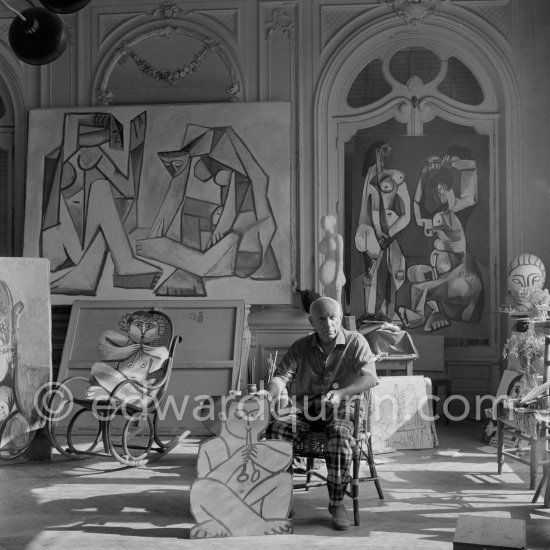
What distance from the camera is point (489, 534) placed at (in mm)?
3145

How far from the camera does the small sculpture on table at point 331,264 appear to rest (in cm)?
762

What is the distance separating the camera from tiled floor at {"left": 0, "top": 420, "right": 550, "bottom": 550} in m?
4.53

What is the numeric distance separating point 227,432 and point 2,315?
2.60 metres

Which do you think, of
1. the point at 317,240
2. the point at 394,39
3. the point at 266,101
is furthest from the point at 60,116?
the point at 394,39

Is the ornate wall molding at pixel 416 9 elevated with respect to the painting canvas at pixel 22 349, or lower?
elevated

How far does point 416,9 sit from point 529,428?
182 inches

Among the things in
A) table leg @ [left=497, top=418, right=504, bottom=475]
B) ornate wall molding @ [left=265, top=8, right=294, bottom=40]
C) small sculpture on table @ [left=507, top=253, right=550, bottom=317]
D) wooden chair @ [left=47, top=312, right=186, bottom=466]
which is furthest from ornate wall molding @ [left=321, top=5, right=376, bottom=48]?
table leg @ [left=497, top=418, right=504, bottom=475]

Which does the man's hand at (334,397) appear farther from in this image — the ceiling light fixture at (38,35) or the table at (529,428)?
the ceiling light fixture at (38,35)

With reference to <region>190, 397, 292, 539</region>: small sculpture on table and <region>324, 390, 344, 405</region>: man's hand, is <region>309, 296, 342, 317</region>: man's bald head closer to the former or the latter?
<region>324, 390, 344, 405</region>: man's hand

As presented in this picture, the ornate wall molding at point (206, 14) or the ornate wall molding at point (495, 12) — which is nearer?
the ornate wall molding at point (495, 12)

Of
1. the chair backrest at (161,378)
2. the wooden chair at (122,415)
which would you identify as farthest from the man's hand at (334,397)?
the chair backrest at (161,378)

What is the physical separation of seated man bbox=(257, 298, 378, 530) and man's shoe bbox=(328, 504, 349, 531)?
0.45 ft

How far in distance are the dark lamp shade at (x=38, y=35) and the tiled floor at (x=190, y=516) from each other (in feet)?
8.76

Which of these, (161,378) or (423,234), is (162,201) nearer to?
(161,378)
